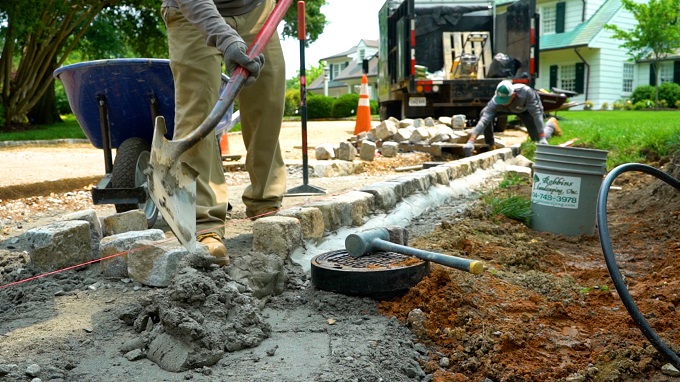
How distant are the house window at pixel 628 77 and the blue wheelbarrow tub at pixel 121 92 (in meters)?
32.7

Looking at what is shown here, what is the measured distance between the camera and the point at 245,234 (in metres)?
3.76

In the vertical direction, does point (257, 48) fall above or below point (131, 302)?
above

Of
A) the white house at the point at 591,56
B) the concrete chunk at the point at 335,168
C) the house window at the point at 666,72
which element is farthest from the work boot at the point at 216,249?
the house window at the point at 666,72

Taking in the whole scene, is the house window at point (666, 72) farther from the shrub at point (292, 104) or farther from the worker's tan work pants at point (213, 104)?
the worker's tan work pants at point (213, 104)

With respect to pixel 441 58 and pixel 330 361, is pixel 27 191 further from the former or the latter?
pixel 441 58

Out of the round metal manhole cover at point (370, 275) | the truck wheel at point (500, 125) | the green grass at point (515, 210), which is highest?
the truck wheel at point (500, 125)

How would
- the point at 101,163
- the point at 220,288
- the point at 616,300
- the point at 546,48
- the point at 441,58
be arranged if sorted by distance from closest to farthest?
the point at 220,288 < the point at 616,300 < the point at 101,163 < the point at 441,58 < the point at 546,48

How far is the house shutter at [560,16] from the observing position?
33.6 meters

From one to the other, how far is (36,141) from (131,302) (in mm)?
11277

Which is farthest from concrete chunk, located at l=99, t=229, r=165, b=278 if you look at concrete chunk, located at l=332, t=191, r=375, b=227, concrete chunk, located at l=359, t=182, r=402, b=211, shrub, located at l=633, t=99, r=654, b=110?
shrub, located at l=633, t=99, r=654, b=110

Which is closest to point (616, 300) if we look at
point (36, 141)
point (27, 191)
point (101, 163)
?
point (27, 191)

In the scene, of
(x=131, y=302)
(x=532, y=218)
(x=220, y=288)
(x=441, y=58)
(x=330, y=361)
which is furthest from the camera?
(x=441, y=58)

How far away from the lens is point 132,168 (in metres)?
4.06

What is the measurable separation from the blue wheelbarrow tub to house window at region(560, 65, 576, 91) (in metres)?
31.4
